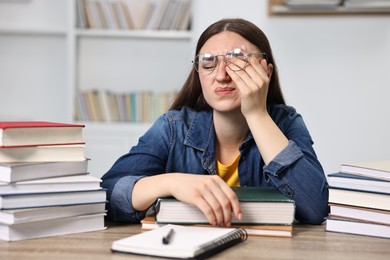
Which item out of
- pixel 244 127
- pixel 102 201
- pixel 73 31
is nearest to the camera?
pixel 102 201

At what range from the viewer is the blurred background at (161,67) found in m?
3.75

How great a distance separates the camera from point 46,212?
127cm

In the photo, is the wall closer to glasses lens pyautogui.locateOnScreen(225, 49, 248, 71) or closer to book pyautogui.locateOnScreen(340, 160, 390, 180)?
glasses lens pyautogui.locateOnScreen(225, 49, 248, 71)

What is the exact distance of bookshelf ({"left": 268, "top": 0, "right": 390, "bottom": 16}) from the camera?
11.9 ft

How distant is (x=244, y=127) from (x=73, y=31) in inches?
93.7

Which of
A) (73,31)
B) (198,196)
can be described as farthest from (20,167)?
(73,31)

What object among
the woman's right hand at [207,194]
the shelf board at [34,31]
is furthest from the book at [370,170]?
the shelf board at [34,31]

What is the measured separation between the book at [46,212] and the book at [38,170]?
2.6 inches

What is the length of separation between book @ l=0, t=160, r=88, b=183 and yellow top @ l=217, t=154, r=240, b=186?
485mm

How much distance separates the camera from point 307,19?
3746 millimetres

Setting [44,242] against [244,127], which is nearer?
[44,242]

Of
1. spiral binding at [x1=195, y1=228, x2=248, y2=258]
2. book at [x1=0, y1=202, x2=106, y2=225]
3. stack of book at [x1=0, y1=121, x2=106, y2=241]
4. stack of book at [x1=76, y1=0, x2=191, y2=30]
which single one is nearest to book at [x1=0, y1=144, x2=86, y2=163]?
stack of book at [x1=0, y1=121, x2=106, y2=241]

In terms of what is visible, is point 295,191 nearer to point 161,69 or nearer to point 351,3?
point 351,3

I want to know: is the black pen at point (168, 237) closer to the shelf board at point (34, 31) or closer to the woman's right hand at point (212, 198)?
the woman's right hand at point (212, 198)
